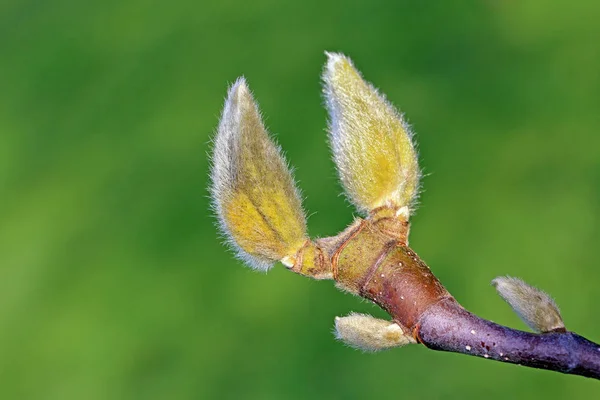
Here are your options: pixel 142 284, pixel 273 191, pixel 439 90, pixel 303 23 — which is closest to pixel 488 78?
pixel 439 90

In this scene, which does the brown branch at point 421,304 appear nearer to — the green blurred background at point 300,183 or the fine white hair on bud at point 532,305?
the fine white hair on bud at point 532,305

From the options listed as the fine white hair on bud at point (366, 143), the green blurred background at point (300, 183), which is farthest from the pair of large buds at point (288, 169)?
the green blurred background at point (300, 183)

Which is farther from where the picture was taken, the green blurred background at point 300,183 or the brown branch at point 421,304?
the green blurred background at point 300,183

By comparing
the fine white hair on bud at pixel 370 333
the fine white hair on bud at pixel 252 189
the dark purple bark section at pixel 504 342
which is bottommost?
the fine white hair on bud at pixel 370 333

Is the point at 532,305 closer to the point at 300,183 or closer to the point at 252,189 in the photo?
the point at 252,189

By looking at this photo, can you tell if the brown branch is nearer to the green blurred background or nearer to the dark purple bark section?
the dark purple bark section

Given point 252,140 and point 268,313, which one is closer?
point 252,140

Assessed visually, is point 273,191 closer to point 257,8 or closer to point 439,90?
point 439,90

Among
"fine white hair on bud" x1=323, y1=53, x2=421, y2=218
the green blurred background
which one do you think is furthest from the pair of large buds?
the green blurred background
